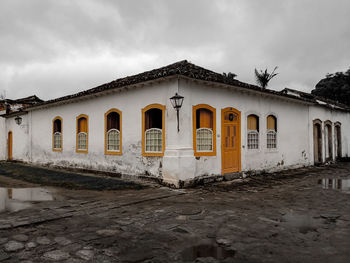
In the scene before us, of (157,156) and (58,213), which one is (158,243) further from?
(157,156)

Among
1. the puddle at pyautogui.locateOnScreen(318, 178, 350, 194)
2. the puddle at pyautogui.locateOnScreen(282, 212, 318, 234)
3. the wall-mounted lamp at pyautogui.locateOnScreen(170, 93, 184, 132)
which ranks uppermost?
the wall-mounted lamp at pyautogui.locateOnScreen(170, 93, 184, 132)

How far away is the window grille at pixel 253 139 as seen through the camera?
10.5 meters

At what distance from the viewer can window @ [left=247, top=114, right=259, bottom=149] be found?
10.5m

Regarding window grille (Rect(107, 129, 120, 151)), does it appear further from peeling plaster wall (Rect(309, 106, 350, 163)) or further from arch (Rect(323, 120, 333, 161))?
arch (Rect(323, 120, 333, 161))

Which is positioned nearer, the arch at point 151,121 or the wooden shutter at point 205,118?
the arch at point 151,121

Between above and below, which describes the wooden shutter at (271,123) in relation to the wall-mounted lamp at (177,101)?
below

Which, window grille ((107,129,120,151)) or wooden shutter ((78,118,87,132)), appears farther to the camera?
wooden shutter ((78,118,87,132))

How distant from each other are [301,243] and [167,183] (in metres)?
4.89

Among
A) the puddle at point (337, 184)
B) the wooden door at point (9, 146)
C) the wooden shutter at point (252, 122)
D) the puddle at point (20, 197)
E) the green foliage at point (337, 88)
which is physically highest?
the green foliage at point (337, 88)

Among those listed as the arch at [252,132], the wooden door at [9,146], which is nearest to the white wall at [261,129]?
the arch at [252,132]

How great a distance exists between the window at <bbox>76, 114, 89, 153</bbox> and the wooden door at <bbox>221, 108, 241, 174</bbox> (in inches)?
244

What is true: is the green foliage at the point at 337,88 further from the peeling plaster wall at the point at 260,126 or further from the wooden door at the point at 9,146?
the wooden door at the point at 9,146

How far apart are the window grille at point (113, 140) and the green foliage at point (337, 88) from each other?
84.5 ft

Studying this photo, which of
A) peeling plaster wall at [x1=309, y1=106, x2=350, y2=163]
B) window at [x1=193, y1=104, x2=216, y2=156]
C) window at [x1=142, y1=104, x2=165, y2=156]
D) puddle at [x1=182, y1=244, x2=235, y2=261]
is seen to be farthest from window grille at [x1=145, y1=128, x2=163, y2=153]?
peeling plaster wall at [x1=309, y1=106, x2=350, y2=163]
